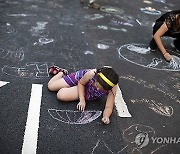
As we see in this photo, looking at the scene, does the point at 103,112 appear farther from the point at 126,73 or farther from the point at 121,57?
the point at 121,57

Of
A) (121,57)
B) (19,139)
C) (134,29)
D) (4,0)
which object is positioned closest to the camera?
(19,139)

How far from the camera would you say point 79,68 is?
2.69 metres

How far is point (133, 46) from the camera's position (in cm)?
333

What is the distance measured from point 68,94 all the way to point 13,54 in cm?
94

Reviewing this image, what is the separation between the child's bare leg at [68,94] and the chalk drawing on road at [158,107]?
0.50m

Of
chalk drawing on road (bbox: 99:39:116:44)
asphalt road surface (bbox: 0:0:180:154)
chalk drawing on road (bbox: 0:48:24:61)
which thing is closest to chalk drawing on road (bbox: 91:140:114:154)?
asphalt road surface (bbox: 0:0:180:154)

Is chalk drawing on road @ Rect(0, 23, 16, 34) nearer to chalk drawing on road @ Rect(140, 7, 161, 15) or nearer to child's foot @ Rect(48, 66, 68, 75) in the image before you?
child's foot @ Rect(48, 66, 68, 75)

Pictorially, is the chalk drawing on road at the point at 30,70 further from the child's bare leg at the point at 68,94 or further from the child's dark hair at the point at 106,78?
the child's dark hair at the point at 106,78

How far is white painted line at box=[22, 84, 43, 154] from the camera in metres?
1.71

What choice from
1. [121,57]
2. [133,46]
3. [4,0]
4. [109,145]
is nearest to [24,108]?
[109,145]

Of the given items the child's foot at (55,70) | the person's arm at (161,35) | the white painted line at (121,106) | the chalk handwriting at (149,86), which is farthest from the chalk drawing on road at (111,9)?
the white painted line at (121,106)

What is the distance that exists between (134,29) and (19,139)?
259cm

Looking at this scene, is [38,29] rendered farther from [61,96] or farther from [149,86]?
[149,86]

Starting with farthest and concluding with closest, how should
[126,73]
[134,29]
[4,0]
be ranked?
1. [4,0]
2. [134,29]
3. [126,73]
